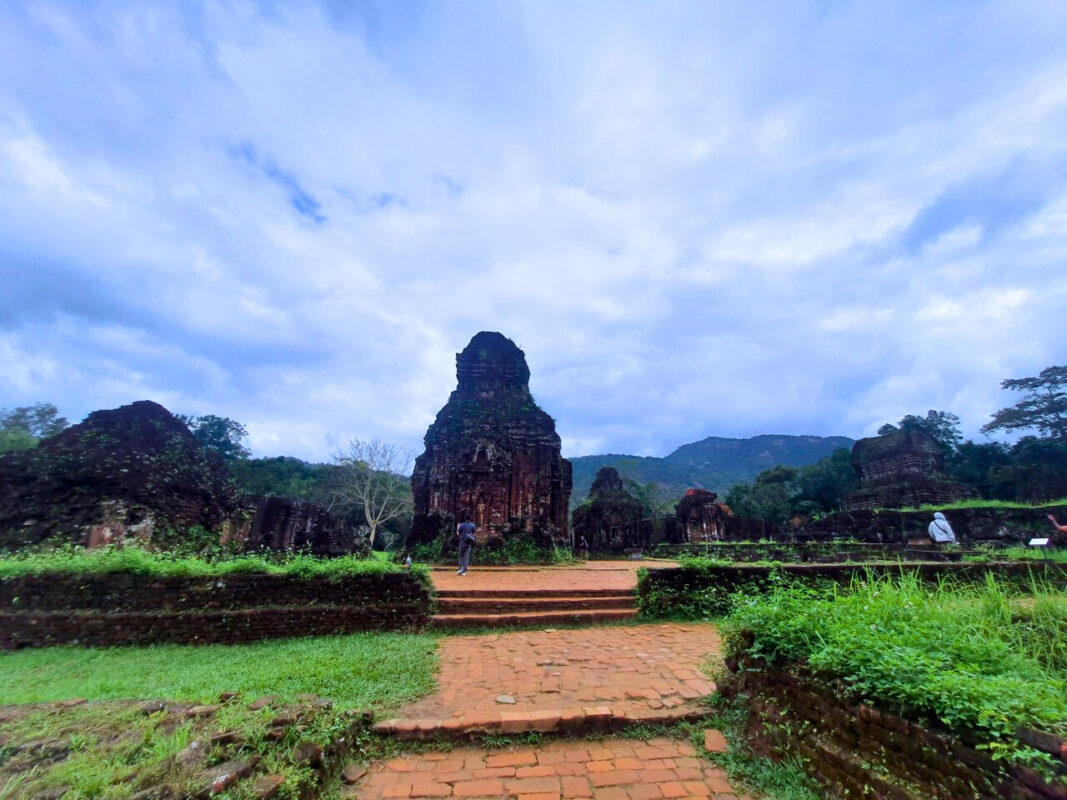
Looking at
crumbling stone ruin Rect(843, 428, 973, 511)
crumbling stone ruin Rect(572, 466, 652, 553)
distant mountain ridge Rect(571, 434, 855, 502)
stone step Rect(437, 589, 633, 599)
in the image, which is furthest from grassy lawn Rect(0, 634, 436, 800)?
distant mountain ridge Rect(571, 434, 855, 502)

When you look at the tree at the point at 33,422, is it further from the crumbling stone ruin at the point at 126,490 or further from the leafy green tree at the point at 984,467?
the leafy green tree at the point at 984,467

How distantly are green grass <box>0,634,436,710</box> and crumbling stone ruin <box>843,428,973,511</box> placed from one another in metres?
23.0

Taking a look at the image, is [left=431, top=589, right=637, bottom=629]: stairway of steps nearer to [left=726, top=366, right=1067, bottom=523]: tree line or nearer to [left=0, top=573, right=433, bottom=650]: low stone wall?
[left=0, top=573, right=433, bottom=650]: low stone wall

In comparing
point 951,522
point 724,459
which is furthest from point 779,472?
point 724,459

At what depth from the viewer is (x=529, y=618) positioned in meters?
7.73

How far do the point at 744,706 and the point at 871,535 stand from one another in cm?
1727

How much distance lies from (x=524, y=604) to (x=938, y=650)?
246 inches

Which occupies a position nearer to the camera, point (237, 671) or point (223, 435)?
point (237, 671)

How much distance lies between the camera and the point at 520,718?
151 inches

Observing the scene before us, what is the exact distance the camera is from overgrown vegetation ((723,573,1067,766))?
224 cm

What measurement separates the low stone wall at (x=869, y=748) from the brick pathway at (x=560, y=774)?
0.55 m

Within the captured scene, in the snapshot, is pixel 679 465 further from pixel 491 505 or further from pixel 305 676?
pixel 305 676

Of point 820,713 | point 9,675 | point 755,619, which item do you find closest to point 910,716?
point 820,713

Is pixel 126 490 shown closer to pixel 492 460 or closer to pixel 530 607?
pixel 530 607
